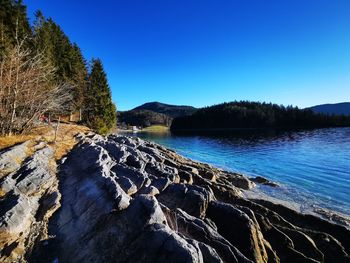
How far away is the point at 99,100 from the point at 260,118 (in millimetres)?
109719

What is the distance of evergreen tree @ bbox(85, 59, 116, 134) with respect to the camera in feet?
152

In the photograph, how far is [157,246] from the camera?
6.75 metres

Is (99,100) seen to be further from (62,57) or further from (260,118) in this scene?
(260,118)

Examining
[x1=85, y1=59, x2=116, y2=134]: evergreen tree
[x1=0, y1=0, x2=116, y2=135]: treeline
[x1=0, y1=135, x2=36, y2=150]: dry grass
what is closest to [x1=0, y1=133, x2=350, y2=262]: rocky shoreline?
[x1=0, y1=135, x2=36, y2=150]: dry grass

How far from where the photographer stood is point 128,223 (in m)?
7.82

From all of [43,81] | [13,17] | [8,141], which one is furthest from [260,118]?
[8,141]

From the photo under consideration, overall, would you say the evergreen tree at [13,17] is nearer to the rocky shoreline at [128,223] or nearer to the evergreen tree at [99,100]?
the evergreen tree at [99,100]

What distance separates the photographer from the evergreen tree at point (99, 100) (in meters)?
46.3

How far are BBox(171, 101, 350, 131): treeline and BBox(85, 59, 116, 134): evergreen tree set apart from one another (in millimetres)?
106332

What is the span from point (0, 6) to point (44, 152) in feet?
125

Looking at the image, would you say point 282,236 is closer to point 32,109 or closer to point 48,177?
point 48,177

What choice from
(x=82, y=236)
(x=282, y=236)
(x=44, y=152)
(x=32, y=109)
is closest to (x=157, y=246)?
(x=82, y=236)

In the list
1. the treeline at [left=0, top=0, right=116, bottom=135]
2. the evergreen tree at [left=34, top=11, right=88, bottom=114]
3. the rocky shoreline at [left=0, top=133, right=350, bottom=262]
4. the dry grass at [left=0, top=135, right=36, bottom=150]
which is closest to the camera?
the rocky shoreline at [left=0, top=133, right=350, bottom=262]

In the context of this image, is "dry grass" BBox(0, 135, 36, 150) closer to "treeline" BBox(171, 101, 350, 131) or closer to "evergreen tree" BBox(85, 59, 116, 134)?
"evergreen tree" BBox(85, 59, 116, 134)
